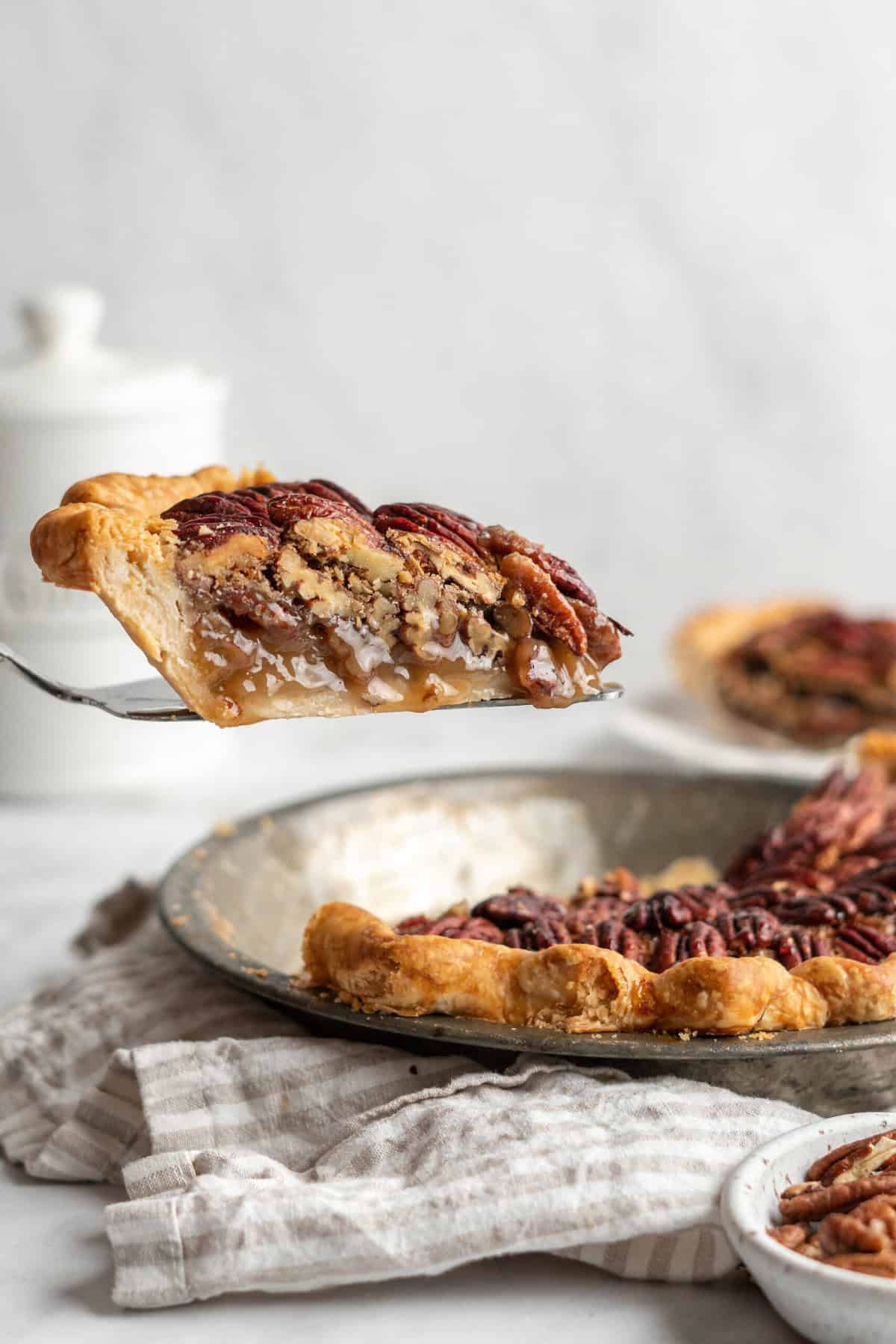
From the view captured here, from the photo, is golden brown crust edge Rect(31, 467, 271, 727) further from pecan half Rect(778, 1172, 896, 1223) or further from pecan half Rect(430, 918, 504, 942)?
pecan half Rect(778, 1172, 896, 1223)

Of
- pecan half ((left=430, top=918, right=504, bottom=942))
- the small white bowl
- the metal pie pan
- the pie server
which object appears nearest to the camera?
the small white bowl

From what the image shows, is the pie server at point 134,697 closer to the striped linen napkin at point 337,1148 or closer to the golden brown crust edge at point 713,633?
the striped linen napkin at point 337,1148

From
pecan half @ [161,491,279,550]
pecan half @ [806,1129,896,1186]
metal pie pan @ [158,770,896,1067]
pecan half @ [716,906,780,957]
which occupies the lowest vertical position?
metal pie pan @ [158,770,896,1067]

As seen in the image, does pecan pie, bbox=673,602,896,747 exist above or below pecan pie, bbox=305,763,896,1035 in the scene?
below

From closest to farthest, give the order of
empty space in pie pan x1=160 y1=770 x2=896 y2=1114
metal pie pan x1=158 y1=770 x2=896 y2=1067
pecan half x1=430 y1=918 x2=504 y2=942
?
pecan half x1=430 y1=918 x2=504 y2=942 < empty space in pie pan x1=160 y1=770 x2=896 y2=1114 < metal pie pan x1=158 y1=770 x2=896 y2=1067

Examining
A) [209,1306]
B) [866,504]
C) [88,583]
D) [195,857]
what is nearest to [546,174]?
[866,504]

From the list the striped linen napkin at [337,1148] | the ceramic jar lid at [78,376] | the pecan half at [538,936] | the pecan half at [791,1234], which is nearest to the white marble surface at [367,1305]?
the striped linen napkin at [337,1148]

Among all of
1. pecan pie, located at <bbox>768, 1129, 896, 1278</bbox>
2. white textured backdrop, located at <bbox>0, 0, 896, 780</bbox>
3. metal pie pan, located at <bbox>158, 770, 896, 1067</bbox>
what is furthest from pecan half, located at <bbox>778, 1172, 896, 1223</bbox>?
white textured backdrop, located at <bbox>0, 0, 896, 780</bbox>
